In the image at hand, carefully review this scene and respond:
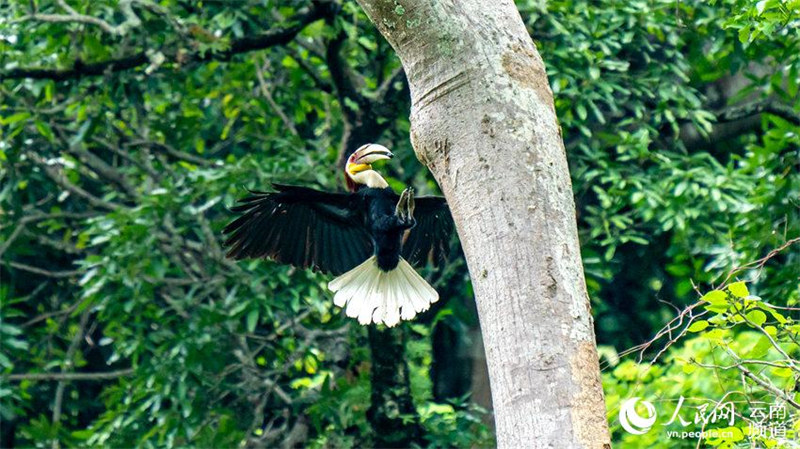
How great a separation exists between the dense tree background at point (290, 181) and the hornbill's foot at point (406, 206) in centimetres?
150

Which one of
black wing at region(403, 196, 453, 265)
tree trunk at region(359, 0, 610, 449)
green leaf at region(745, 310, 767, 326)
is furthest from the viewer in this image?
black wing at region(403, 196, 453, 265)

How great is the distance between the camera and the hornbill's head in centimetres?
457

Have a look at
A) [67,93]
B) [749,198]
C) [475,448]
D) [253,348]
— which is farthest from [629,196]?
[67,93]

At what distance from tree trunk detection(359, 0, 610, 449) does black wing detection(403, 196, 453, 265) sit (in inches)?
84.8

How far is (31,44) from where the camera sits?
237 inches

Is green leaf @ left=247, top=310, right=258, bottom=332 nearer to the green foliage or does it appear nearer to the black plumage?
the black plumage

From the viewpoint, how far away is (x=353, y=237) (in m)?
4.70

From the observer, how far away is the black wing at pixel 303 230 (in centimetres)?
446

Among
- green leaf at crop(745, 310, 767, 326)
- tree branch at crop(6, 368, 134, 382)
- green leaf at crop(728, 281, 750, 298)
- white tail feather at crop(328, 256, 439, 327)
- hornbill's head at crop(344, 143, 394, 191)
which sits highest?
hornbill's head at crop(344, 143, 394, 191)

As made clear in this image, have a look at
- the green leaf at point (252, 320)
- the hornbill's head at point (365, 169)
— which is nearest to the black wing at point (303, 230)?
the hornbill's head at point (365, 169)

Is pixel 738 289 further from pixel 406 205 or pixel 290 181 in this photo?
pixel 290 181

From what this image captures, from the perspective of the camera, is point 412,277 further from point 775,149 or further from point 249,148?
point 249,148

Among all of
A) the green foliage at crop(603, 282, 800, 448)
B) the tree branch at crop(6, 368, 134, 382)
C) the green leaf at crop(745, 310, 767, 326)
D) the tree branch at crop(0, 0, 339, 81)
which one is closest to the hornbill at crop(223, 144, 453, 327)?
the green foliage at crop(603, 282, 800, 448)

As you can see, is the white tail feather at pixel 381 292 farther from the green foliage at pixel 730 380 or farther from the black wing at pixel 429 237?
the green foliage at pixel 730 380
